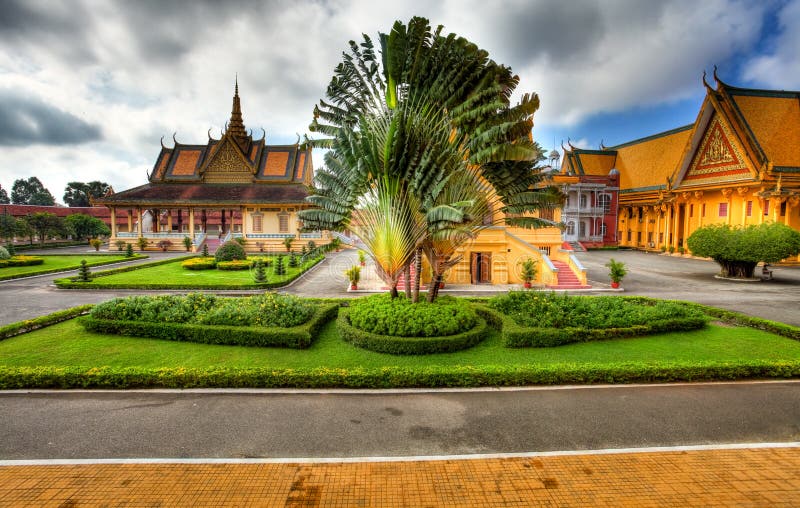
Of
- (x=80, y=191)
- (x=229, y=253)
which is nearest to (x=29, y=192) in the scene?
(x=80, y=191)

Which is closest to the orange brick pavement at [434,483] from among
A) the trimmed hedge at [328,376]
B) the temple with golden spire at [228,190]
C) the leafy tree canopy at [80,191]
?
the trimmed hedge at [328,376]

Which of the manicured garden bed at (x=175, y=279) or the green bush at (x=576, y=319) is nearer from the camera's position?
the green bush at (x=576, y=319)

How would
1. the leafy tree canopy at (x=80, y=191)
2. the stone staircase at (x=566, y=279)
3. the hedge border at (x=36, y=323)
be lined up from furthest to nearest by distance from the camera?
the leafy tree canopy at (x=80, y=191) → the stone staircase at (x=566, y=279) → the hedge border at (x=36, y=323)

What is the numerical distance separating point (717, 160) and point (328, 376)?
41240mm

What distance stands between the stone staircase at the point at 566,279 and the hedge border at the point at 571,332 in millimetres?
8541

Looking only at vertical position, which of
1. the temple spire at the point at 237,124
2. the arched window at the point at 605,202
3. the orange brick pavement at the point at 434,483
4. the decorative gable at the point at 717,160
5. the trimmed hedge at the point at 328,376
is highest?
the temple spire at the point at 237,124

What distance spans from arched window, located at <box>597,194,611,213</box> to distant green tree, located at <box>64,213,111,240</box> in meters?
59.4

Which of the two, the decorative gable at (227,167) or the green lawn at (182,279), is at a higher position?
the decorative gable at (227,167)

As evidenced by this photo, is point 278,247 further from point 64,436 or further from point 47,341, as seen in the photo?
point 64,436

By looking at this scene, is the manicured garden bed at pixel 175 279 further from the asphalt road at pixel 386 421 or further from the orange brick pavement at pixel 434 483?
the orange brick pavement at pixel 434 483

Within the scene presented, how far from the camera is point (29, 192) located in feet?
279

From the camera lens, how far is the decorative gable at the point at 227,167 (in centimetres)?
4184

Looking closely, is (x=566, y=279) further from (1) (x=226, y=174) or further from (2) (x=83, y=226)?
(2) (x=83, y=226)

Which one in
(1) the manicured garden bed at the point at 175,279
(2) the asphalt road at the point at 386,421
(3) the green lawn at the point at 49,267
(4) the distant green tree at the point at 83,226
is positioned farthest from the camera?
(4) the distant green tree at the point at 83,226
